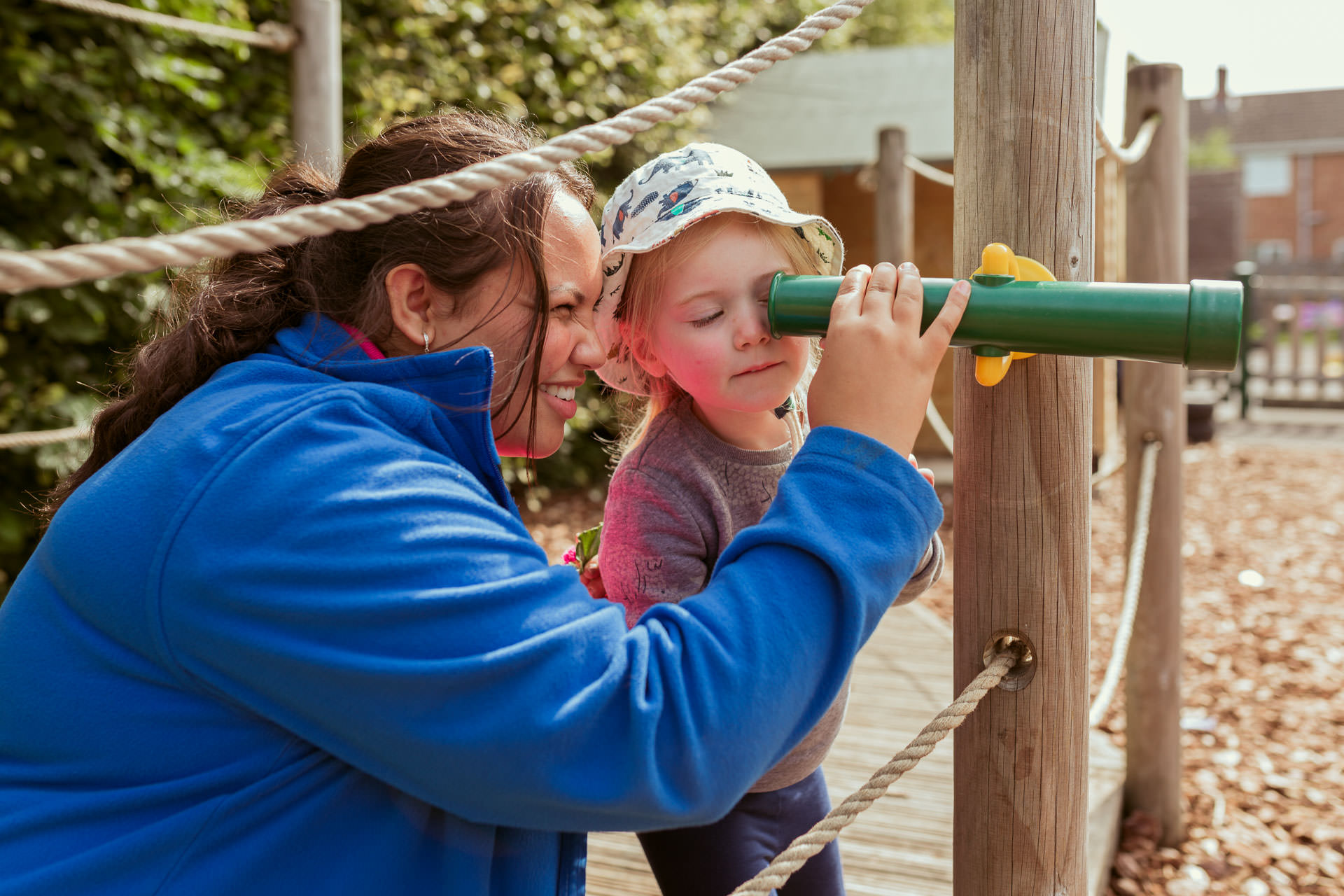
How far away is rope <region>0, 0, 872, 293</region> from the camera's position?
30.5 inches

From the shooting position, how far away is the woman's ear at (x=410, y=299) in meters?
1.20

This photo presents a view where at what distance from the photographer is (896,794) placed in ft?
9.75

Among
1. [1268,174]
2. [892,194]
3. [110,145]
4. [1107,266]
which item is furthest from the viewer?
[1268,174]

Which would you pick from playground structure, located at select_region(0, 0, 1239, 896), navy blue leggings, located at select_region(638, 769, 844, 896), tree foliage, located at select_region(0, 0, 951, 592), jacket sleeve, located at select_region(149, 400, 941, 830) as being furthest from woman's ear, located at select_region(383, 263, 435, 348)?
tree foliage, located at select_region(0, 0, 951, 592)

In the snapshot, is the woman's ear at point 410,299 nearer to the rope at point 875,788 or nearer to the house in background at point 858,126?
the rope at point 875,788

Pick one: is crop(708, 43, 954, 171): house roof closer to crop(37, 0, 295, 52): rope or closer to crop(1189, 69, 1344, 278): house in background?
crop(37, 0, 295, 52): rope

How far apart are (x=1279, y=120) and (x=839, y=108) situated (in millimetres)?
33998

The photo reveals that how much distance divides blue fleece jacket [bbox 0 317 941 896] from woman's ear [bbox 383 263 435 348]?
0.47ft

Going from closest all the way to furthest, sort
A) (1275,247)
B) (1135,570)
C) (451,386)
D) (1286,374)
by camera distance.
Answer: (451,386)
(1135,570)
(1286,374)
(1275,247)

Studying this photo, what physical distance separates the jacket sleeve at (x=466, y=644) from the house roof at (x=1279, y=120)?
39534 millimetres

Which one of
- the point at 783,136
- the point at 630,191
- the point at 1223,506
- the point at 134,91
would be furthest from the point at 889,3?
the point at 630,191

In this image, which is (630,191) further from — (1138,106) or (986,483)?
(1138,106)

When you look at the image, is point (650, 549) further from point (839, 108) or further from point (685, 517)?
point (839, 108)

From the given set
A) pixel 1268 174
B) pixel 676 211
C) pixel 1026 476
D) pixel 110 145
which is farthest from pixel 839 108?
pixel 1268 174
